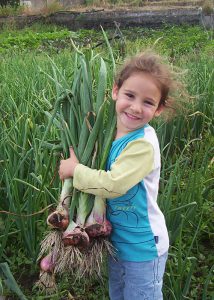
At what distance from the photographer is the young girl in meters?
1.27

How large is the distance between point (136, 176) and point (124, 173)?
0.04m

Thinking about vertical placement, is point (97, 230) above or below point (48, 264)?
above

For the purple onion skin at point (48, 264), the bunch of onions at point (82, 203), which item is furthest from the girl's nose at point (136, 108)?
the purple onion skin at point (48, 264)

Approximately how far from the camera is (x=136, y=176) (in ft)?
4.15

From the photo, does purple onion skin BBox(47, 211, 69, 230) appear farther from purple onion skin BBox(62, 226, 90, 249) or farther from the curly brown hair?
the curly brown hair

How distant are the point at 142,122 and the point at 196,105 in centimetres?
A: 170

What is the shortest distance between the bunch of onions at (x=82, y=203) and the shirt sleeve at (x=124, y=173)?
0.23ft

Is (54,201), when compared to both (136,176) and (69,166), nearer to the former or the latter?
(69,166)

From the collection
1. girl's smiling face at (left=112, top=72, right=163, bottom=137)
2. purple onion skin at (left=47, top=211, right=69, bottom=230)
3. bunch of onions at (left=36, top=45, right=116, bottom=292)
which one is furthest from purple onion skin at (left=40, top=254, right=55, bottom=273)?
girl's smiling face at (left=112, top=72, right=163, bottom=137)

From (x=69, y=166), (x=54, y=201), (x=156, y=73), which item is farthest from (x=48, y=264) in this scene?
(x=156, y=73)

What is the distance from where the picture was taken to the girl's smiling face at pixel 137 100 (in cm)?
130

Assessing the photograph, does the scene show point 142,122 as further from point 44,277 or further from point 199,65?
point 199,65

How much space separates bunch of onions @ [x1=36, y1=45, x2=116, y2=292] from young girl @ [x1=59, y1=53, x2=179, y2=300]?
41mm

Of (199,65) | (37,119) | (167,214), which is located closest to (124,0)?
(199,65)
